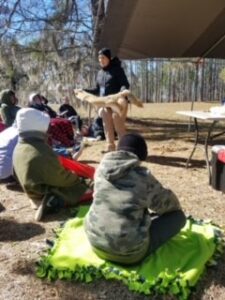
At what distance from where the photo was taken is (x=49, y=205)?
3.61 m

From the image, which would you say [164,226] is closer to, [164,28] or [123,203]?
[123,203]

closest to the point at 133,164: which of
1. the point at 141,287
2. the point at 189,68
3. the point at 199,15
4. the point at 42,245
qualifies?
the point at 141,287

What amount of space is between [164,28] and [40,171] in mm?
4195

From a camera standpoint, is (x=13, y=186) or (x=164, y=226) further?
(x=13, y=186)

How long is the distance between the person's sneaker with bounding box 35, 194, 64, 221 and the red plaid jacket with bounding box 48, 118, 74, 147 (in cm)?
265

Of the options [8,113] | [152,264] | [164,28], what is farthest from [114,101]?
[152,264]

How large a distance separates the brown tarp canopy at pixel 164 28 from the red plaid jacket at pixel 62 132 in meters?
1.52

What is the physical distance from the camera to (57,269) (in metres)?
2.62

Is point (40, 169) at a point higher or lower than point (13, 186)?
higher

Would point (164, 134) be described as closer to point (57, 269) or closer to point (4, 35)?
point (4, 35)

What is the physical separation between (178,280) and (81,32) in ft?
27.8

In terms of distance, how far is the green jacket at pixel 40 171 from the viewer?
3.55 metres

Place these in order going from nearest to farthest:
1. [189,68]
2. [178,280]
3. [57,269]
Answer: [178,280]
[57,269]
[189,68]

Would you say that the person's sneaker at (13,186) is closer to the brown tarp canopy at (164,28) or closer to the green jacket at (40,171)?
the green jacket at (40,171)
